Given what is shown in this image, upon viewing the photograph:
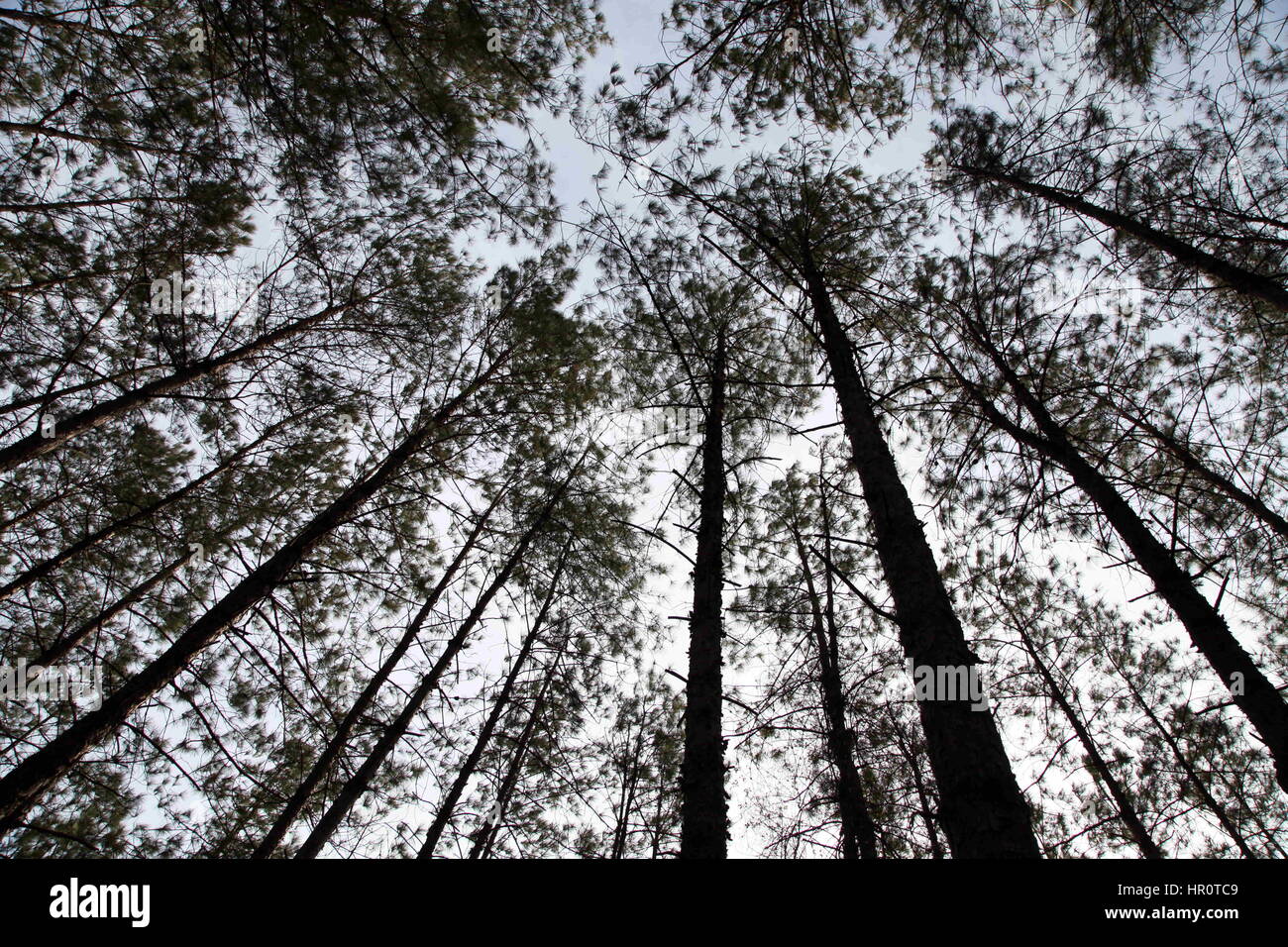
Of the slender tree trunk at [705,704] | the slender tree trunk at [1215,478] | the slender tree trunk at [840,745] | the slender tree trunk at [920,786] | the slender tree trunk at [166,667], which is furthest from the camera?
the slender tree trunk at [920,786]

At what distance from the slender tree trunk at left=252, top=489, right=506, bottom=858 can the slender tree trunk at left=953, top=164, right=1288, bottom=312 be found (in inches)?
291

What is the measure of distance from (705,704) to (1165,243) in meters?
6.84

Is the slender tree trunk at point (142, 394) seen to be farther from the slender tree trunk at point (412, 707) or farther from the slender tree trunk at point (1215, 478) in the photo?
the slender tree trunk at point (1215, 478)

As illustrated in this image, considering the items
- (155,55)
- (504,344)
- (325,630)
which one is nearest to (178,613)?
(325,630)

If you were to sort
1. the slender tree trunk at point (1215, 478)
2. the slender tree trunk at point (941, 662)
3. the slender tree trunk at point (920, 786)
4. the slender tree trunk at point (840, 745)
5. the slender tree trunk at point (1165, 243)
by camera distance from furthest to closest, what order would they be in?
the slender tree trunk at point (920, 786), the slender tree trunk at point (840, 745), the slender tree trunk at point (1215, 478), the slender tree trunk at point (1165, 243), the slender tree trunk at point (941, 662)

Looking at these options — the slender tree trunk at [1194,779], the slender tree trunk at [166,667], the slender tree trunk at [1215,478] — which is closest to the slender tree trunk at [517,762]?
the slender tree trunk at [166,667]

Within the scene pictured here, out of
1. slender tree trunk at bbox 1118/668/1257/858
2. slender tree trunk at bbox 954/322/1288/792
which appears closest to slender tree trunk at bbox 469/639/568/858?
slender tree trunk at bbox 954/322/1288/792

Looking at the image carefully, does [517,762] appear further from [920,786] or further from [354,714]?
[920,786]

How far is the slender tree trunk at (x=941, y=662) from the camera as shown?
213 cm

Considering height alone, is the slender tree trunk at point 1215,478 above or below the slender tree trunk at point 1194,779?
above

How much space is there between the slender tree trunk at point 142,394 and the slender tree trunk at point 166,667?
1964mm

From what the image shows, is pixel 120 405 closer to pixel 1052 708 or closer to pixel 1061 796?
pixel 1052 708
